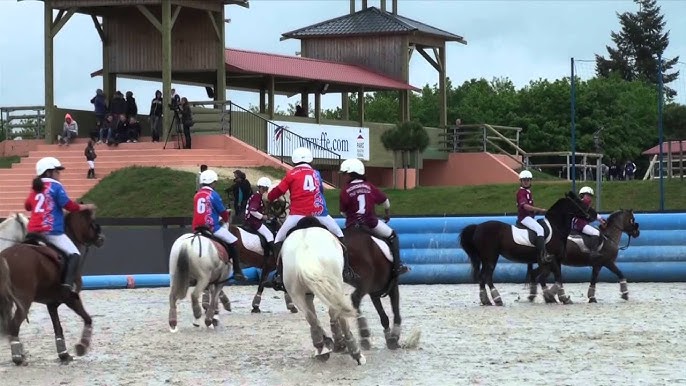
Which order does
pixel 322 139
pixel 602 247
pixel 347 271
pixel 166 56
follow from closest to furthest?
1. pixel 347 271
2. pixel 602 247
3. pixel 166 56
4. pixel 322 139

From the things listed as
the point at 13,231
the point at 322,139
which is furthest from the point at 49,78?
the point at 13,231

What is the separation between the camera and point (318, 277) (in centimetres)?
1466

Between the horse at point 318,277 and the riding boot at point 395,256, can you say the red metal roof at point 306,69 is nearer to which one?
the riding boot at point 395,256

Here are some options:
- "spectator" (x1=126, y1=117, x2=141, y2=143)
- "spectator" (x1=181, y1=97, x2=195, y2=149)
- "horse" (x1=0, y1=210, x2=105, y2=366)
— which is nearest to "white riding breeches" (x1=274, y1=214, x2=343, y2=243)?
"horse" (x1=0, y1=210, x2=105, y2=366)

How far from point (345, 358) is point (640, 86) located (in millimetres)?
91232

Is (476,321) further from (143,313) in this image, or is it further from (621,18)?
(621,18)

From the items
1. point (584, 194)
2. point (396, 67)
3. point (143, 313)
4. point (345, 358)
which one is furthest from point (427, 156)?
point (345, 358)

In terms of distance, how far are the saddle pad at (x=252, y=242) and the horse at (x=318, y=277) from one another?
8179mm

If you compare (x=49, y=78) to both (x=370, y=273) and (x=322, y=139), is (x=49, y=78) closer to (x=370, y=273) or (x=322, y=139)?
(x=322, y=139)

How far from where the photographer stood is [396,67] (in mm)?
56781

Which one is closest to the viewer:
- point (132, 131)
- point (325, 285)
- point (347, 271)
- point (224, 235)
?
point (325, 285)

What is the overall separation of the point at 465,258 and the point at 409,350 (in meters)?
12.6

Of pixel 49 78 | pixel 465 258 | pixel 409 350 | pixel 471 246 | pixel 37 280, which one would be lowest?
pixel 409 350

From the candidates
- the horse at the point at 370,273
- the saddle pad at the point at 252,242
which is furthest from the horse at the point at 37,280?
the saddle pad at the point at 252,242
